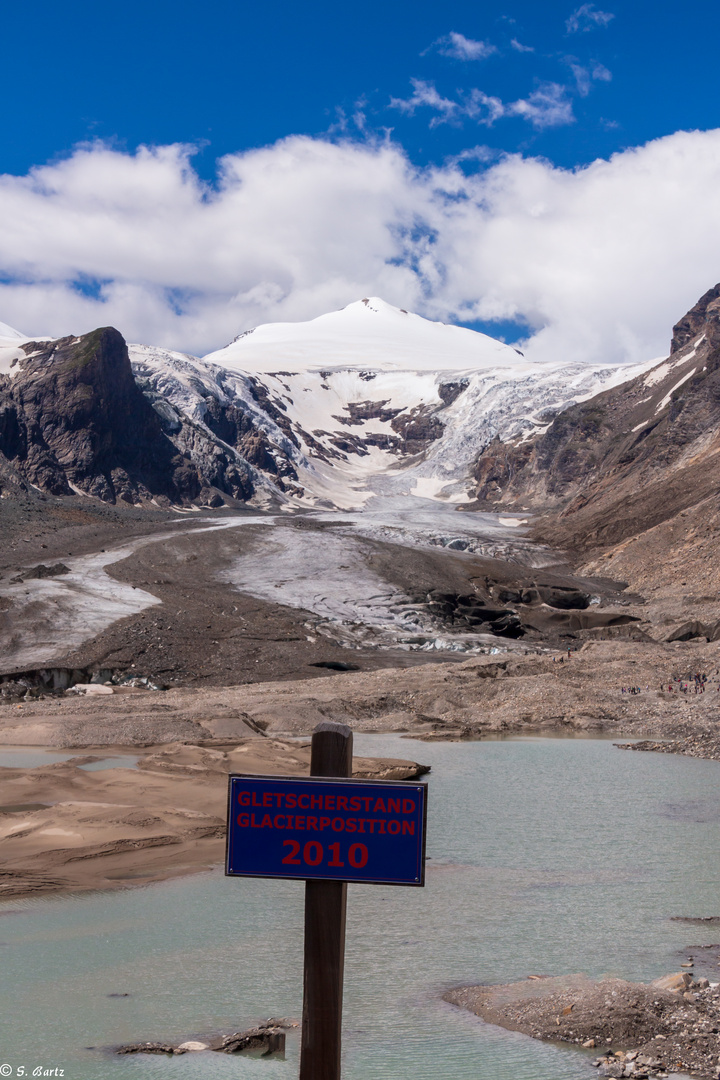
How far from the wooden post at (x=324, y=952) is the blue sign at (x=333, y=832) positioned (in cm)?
11

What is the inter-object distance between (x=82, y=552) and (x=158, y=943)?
5328cm

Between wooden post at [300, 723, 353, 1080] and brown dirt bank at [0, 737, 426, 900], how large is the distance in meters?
7.92

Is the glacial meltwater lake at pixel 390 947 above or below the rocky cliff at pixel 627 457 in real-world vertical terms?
below

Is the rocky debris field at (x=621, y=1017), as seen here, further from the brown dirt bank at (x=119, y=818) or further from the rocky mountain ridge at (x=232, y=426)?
the rocky mountain ridge at (x=232, y=426)

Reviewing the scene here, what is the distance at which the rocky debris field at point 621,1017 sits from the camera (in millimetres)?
6430

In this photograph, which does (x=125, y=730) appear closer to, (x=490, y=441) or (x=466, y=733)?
(x=466, y=733)

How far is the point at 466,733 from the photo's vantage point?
86.5 ft

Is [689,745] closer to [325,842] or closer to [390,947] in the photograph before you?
[390,947]

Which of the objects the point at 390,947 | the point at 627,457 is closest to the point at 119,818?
the point at 390,947

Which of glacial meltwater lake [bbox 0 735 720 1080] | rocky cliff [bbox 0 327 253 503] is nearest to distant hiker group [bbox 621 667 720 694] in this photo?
glacial meltwater lake [bbox 0 735 720 1080]

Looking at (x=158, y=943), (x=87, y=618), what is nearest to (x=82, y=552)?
(x=87, y=618)

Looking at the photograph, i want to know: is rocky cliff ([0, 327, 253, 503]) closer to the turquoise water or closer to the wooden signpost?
the turquoise water

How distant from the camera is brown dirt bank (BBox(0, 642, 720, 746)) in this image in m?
24.3

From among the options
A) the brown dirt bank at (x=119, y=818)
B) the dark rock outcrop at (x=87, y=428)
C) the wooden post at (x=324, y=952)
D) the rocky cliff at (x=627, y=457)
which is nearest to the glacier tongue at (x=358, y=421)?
the dark rock outcrop at (x=87, y=428)
